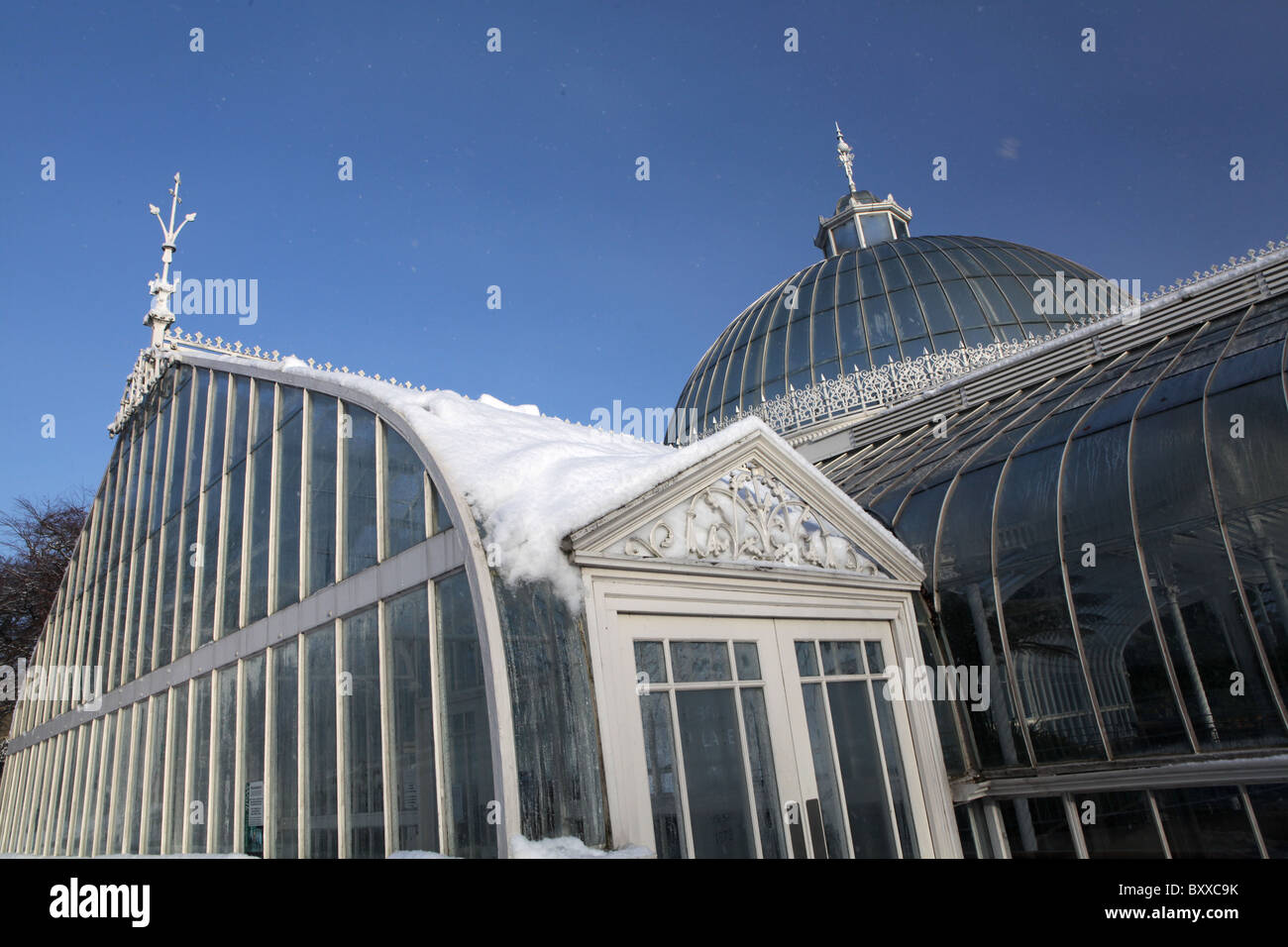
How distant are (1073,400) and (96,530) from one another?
16.3m

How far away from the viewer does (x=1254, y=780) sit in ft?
20.4

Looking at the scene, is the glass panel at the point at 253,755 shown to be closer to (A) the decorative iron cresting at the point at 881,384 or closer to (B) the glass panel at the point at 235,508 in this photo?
(B) the glass panel at the point at 235,508

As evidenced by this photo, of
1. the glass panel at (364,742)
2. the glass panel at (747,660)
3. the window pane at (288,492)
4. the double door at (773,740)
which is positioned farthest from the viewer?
the window pane at (288,492)

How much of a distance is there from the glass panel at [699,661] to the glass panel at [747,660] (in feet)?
0.39

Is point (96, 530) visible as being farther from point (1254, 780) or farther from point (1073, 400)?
point (1254, 780)

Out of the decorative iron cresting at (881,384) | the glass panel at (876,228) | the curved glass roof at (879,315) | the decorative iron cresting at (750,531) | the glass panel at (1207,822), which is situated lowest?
the glass panel at (1207,822)

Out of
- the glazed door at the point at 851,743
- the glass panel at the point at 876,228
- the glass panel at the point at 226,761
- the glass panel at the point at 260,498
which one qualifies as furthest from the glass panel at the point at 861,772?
the glass panel at the point at 876,228

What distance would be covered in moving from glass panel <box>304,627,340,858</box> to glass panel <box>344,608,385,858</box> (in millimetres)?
284

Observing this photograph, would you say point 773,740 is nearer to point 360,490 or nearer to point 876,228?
point 360,490

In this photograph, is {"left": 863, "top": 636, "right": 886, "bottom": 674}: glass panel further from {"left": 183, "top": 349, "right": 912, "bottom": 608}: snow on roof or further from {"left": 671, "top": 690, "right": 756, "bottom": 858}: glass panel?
{"left": 671, "top": 690, "right": 756, "bottom": 858}: glass panel

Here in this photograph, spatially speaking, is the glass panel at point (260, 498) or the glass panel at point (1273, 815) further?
the glass panel at point (260, 498)

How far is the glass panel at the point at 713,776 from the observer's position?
574 cm

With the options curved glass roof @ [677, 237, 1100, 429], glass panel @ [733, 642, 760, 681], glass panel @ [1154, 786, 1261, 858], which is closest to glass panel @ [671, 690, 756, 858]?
glass panel @ [733, 642, 760, 681]
